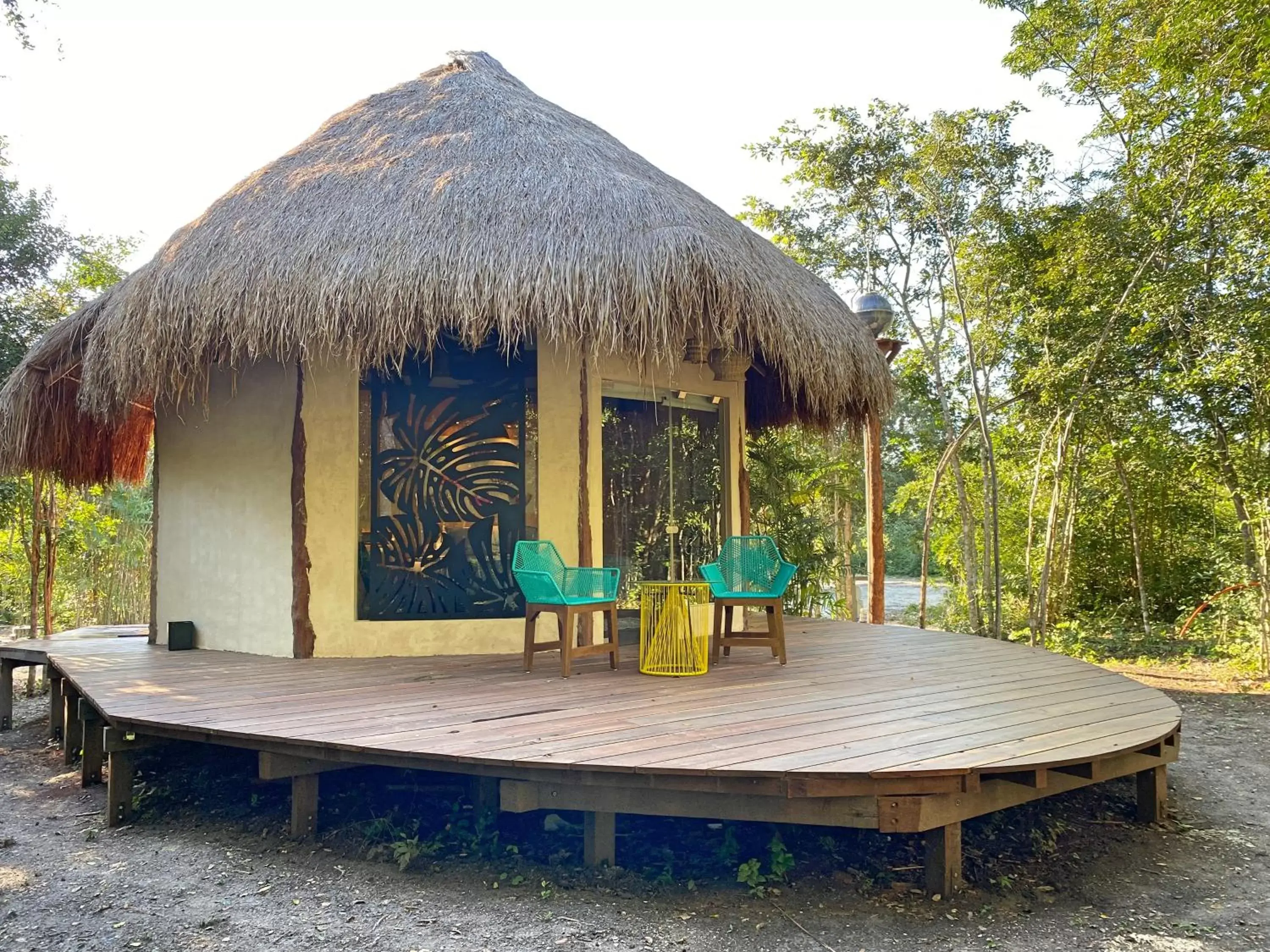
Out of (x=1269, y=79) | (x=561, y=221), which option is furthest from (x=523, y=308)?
(x=1269, y=79)

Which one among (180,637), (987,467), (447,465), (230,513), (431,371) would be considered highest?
(431,371)

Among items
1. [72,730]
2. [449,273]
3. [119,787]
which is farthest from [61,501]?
[449,273]

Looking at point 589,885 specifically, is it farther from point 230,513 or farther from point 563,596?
point 230,513

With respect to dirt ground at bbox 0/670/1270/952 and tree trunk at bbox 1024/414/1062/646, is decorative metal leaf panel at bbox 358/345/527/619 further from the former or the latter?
tree trunk at bbox 1024/414/1062/646

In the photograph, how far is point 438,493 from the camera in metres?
4.64

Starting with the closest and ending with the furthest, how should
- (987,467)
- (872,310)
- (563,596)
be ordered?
(563,596) → (872,310) → (987,467)

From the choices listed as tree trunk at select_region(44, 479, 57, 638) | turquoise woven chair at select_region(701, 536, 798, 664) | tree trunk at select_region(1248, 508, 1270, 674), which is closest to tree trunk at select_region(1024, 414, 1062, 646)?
tree trunk at select_region(1248, 508, 1270, 674)

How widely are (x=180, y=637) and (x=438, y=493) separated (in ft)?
6.34

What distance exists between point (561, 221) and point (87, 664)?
3.46 metres

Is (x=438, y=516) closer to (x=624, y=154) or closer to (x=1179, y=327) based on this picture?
(x=624, y=154)

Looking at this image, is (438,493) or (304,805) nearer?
(304,805)

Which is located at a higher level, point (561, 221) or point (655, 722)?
point (561, 221)

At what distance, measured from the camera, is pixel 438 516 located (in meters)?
4.63

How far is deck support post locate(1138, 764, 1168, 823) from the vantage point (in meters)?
3.13
